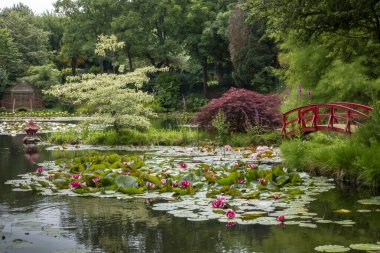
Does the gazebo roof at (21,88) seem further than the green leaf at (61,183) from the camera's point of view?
Yes

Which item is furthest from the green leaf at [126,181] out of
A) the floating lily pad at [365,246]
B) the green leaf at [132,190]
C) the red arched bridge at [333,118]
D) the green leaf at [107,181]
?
the red arched bridge at [333,118]

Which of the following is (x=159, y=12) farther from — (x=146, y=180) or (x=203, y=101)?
(x=146, y=180)

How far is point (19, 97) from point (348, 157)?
37.3 meters

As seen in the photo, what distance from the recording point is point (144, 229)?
5.94 metres

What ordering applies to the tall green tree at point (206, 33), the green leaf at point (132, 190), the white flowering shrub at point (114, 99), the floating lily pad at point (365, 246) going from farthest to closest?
the tall green tree at point (206, 33) < the white flowering shrub at point (114, 99) < the green leaf at point (132, 190) < the floating lily pad at point (365, 246)

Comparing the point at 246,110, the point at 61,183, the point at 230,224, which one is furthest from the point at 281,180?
the point at 246,110

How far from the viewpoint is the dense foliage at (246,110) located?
1667 cm

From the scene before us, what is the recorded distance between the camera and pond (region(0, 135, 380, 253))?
5195 mm

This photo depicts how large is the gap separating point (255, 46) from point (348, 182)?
26.4m

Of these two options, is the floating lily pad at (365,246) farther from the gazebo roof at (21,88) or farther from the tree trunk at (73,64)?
the tree trunk at (73,64)

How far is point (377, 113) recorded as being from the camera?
29.7ft

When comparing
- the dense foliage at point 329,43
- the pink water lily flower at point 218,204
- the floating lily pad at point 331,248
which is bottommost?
the floating lily pad at point 331,248

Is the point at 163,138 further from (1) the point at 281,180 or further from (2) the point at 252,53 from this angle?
(2) the point at 252,53

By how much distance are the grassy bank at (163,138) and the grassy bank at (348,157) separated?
4605 millimetres
